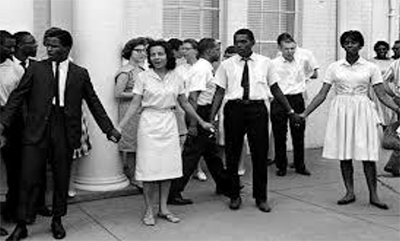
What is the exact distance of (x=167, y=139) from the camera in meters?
5.51

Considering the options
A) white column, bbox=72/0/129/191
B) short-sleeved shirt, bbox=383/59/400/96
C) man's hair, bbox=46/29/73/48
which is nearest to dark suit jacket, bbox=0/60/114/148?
man's hair, bbox=46/29/73/48

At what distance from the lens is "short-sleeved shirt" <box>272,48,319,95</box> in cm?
799

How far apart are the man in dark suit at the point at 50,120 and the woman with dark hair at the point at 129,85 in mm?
1246

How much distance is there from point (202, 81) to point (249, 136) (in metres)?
0.84

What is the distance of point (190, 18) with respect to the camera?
346 inches

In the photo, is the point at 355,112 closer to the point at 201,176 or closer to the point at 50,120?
the point at 201,176

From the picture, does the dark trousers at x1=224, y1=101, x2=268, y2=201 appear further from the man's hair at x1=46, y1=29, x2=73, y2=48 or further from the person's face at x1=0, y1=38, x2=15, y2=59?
the person's face at x1=0, y1=38, x2=15, y2=59

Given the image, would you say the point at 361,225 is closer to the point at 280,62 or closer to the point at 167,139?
the point at 167,139

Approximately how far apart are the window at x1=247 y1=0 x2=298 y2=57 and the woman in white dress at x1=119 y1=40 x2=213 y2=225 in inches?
165

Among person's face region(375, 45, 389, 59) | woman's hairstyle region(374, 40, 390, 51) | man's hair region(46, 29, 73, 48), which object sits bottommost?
man's hair region(46, 29, 73, 48)

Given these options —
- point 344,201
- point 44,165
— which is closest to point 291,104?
point 344,201

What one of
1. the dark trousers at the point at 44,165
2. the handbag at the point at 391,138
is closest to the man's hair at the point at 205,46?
the dark trousers at the point at 44,165

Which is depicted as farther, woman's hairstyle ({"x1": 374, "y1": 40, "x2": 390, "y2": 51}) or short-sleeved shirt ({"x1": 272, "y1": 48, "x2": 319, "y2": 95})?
woman's hairstyle ({"x1": 374, "y1": 40, "x2": 390, "y2": 51})

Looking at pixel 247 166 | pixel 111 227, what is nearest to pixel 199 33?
pixel 247 166
